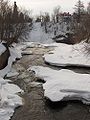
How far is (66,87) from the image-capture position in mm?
11406

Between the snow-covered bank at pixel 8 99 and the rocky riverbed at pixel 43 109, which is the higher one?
the snow-covered bank at pixel 8 99

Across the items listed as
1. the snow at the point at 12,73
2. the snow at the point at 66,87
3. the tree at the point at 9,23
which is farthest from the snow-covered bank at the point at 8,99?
the tree at the point at 9,23

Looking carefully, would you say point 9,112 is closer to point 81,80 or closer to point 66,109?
point 66,109

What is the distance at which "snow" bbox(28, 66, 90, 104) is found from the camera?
10.7 meters

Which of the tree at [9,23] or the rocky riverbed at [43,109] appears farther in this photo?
the tree at [9,23]

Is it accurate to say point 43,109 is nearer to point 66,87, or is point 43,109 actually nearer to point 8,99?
point 8,99

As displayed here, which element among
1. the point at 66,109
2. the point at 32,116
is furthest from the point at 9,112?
the point at 66,109

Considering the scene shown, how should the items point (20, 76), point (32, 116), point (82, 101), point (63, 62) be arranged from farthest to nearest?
point (63, 62) → point (20, 76) → point (82, 101) → point (32, 116)

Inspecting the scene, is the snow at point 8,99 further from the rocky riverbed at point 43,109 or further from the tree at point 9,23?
the tree at point 9,23

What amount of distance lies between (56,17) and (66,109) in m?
49.7

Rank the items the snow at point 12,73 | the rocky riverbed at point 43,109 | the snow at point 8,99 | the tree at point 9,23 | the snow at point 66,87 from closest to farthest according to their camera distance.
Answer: the rocky riverbed at point 43,109, the snow at point 8,99, the snow at point 66,87, the snow at point 12,73, the tree at point 9,23

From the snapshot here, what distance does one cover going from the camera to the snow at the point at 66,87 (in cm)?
1067

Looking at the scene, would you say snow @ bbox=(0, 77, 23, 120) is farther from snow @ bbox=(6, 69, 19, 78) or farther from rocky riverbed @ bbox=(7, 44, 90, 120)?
snow @ bbox=(6, 69, 19, 78)

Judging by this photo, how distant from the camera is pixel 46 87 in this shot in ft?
39.3
